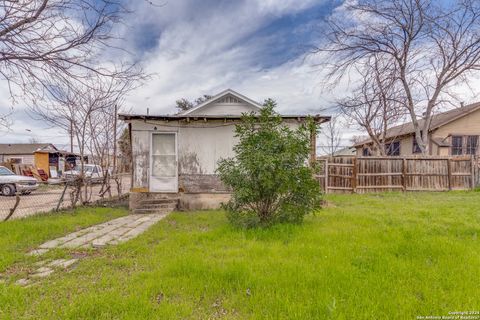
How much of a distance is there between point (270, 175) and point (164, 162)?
197 inches

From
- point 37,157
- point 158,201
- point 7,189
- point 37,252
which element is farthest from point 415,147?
point 37,157

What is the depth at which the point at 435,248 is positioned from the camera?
391 cm

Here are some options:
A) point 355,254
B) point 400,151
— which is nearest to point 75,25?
point 355,254

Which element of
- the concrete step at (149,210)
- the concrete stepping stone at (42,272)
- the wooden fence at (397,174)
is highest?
the wooden fence at (397,174)

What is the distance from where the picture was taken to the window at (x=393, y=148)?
2228 centimetres

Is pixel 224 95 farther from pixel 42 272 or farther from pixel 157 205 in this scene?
pixel 42 272

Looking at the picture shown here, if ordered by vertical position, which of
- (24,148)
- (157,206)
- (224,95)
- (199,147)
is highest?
(224,95)

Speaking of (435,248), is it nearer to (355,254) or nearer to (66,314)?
(355,254)

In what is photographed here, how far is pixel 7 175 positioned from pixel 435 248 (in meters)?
19.1

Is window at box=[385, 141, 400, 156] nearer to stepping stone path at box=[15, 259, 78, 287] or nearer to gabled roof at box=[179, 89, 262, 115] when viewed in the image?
gabled roof at box=[179, 89, 262, 115]

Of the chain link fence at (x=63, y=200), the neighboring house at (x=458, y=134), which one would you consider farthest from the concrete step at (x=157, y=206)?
the neighboring house at (x=458, y=134)

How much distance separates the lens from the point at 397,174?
12.8 metres

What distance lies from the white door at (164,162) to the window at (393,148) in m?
20.0

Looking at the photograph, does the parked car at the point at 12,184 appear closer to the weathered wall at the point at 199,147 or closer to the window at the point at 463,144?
the weathered wall at the point at 199,147
